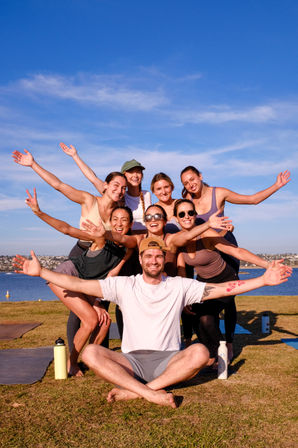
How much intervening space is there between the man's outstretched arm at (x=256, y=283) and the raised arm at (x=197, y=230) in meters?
0.63

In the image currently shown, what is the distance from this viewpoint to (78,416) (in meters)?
3.18

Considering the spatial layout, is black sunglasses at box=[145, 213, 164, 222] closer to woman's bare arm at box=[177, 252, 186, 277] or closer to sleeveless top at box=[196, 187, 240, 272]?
woman's bare arm at box=[177, 252, 186, 277]

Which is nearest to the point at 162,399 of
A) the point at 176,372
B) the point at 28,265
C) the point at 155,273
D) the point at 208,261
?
the point at 176,372

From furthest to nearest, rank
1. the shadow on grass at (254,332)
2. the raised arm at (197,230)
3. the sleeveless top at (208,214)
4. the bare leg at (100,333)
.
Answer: the shadow on grass at (254,332) → the sleeveless top at (208,214) → the bare leg at (100,333) → the raised arm at (197,230)

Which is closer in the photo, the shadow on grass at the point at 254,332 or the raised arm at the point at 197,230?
the raised arm at the point at 197,230

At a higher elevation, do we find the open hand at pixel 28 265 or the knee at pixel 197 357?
the open hand at pixel 28 265

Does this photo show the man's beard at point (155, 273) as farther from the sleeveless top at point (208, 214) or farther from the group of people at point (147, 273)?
the sleeveless top at point (208, 214)

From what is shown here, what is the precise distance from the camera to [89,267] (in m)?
4.50

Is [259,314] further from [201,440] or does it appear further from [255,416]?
[201,440]

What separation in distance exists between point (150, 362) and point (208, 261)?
1.47 m

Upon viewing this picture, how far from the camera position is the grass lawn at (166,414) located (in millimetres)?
2697

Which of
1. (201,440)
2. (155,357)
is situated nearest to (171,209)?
(155,357)

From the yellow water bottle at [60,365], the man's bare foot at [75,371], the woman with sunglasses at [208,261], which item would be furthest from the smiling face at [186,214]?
the man's bare foot at [75,371]

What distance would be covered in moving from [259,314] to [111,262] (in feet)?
19.4
